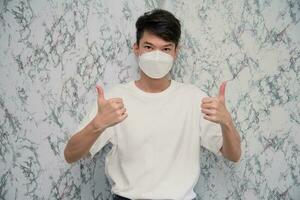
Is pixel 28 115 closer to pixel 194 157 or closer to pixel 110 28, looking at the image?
pixel 110 28

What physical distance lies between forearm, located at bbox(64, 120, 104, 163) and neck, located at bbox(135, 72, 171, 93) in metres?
0.35

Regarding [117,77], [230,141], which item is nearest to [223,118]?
[230,141]

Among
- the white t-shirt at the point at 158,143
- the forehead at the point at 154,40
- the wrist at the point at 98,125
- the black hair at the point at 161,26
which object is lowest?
the white t-shirt at the point at 158,143

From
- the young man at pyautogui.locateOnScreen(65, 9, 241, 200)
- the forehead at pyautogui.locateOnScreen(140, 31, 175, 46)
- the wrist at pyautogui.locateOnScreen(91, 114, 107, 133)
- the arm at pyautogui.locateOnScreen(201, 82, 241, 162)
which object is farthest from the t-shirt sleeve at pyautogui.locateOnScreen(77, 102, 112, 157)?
the arm at pyautogui.locateOnScreen(201, 82, 241, 162)

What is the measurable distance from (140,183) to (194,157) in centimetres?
27

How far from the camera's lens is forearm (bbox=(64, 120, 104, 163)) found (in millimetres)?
1251

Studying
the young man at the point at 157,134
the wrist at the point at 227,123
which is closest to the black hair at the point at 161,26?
the young man at the point at 157,134

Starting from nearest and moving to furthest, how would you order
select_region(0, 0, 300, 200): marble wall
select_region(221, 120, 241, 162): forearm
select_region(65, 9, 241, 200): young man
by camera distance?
select_region(221, 120, 241, 162): forearm
select_region(65, 9, 241, 200): young man
select_region(0, 0, 300, 200): marble wall

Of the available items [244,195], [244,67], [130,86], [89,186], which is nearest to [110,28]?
[130,86]

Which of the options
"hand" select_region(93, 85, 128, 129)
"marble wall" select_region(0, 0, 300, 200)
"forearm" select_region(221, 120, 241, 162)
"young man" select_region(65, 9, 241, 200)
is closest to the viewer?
"hand" select_region(93, 85, 128, 129)

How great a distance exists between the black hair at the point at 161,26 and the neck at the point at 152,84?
0.17 m

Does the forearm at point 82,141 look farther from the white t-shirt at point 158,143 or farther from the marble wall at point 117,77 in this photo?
the marble wall at point 117,77

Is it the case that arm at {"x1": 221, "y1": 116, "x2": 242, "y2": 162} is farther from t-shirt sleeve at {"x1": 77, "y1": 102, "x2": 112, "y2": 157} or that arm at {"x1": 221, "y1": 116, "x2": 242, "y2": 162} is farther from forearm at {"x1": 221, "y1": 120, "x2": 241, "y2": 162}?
t-shirt sleeve at {"x1": 77, "y1": 102, "x2": 112, "y2": 157}

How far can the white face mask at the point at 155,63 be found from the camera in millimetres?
1341
